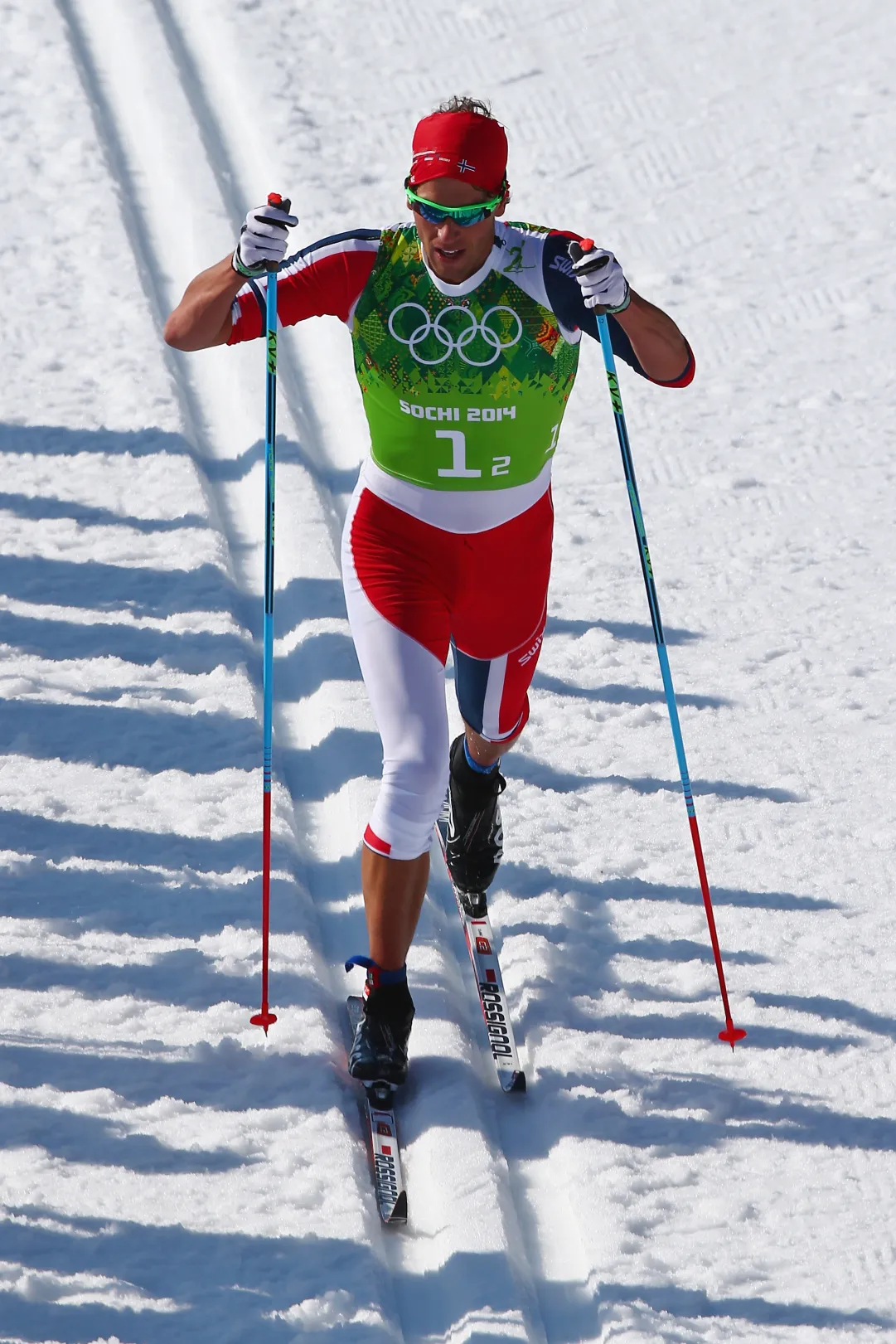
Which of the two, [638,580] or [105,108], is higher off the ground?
[105,108]

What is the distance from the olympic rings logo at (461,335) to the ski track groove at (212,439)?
1774 mm

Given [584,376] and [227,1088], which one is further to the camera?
[584,376]

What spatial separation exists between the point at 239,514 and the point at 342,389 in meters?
1.12

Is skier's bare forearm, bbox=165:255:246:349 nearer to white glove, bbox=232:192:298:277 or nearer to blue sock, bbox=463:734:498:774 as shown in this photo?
white glove, bbox=232:192:298:277

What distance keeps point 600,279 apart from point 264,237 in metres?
0.81

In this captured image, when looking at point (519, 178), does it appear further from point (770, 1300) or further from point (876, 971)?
point (770, 1300)

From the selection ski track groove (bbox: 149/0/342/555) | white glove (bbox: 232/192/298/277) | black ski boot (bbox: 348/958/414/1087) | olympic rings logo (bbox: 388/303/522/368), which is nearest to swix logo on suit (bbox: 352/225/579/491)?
olympic rings logo (bbox: 388/303/522/368)

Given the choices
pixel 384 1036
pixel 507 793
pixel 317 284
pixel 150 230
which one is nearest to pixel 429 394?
pixel 317 284

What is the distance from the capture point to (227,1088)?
409 centimetres

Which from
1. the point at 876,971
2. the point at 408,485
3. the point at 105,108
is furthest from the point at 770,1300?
the point at 105,108

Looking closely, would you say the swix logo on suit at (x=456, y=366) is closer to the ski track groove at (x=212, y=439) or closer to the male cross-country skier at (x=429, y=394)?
the male cross-country skier at (x=429, y=394)

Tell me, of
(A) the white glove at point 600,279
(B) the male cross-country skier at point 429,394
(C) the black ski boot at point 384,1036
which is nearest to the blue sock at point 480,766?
(B) the male cross-country skier at point 429,394

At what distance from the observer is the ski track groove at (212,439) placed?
3727 mm

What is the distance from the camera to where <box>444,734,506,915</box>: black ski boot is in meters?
4.61
